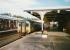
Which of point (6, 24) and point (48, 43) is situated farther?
point (48, 43)

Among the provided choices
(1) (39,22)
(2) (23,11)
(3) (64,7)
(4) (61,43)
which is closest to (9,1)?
(2) (23,11)

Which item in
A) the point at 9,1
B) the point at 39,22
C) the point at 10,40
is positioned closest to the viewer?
the point at 9,1

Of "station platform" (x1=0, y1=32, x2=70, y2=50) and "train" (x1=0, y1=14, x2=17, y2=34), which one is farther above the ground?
"train" (x1=0, y1=14, x2=17, y2=34)

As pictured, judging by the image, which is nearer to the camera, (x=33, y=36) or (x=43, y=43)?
(x=43, y=43)

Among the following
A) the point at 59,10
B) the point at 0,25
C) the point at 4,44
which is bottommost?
the point at 4,44

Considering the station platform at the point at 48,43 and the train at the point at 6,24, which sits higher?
the train at the point at 6,24

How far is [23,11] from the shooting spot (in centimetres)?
369

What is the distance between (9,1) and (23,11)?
27cm

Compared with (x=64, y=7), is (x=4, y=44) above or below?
below

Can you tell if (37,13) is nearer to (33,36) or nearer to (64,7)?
(64,7)

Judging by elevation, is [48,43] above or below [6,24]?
below

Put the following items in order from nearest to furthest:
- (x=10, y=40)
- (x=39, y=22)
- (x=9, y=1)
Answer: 1. (x=9, y=1)
2. (x=39, y=22)
3. (x=10, y=40)

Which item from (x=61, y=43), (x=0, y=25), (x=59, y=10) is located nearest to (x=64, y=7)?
(x=59, y=10)

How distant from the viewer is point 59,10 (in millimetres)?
3656
